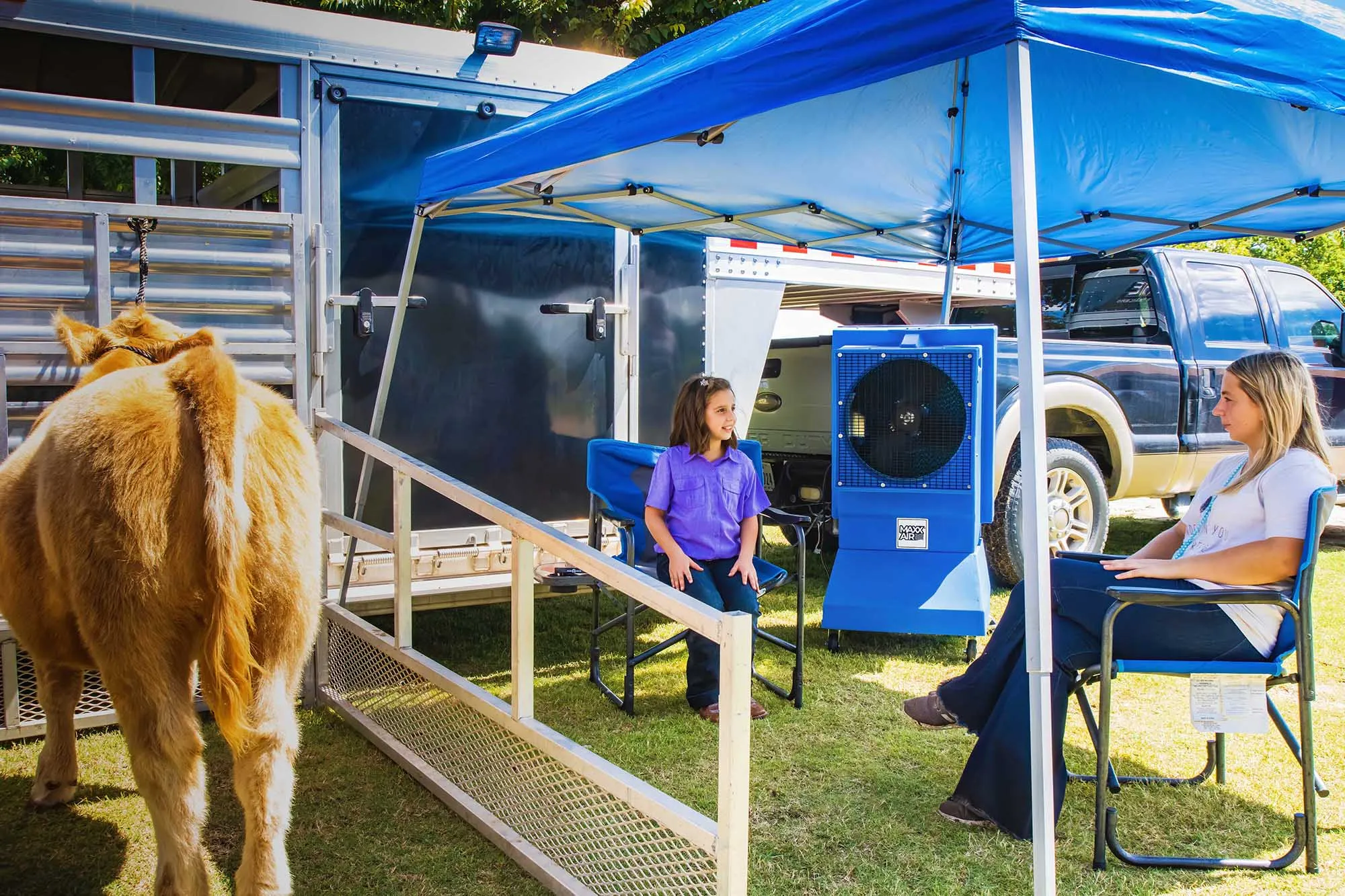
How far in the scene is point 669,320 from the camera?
17.2ft

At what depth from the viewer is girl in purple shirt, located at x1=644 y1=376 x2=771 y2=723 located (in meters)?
4.17

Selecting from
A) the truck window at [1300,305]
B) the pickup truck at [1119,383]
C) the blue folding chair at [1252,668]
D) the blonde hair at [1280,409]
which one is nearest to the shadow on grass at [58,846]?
the blue folding chair at [1252,668]

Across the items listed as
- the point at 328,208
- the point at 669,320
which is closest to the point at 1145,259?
the point at 669,320

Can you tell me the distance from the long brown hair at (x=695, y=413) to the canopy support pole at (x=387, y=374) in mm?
1164

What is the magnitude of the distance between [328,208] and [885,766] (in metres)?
3.03

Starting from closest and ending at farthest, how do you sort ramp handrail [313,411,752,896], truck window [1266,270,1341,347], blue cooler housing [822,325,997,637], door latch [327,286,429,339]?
ramp handrail [313,411,752,896], door latch [327,286,429,339], blue cooler housing [822,325,997,637], truck window [1266,270,1341,347]

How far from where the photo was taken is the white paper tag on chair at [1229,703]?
2.90 m

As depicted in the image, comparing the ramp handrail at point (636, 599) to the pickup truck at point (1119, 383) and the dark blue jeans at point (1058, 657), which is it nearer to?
the dark blue jeans at point (1058, 657)

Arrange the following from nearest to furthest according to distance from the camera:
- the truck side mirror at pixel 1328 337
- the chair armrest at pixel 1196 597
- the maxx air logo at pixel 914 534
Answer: the chair armrest at pixel 1196 597, the maxx air logo at pixel 914 534, the truck side mirror at pixel 1328 337

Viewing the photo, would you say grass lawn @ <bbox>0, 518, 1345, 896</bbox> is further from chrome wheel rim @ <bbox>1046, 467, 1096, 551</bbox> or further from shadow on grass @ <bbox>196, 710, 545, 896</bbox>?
chrome wheel rim @ <bbox>1046, 467, 1096, 551</bbox>

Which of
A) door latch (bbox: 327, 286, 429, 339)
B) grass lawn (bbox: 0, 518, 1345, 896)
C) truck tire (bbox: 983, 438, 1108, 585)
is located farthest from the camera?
truck tire (bbox: 983, 438, 1108, 585)

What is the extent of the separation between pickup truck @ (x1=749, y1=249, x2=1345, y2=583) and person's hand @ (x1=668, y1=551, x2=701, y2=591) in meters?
2.10

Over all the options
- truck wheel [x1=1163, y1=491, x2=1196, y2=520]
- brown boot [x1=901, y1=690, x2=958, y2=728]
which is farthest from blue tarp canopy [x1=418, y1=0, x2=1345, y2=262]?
truck wheel [x1=1163, y1=491, x2=1196, y2=520]

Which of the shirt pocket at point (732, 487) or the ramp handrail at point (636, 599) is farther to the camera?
the shirt pocket at point (732, 487)
